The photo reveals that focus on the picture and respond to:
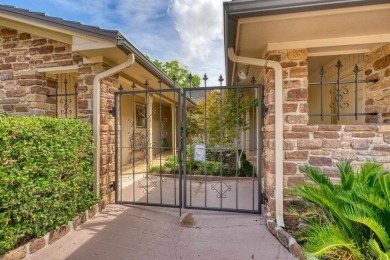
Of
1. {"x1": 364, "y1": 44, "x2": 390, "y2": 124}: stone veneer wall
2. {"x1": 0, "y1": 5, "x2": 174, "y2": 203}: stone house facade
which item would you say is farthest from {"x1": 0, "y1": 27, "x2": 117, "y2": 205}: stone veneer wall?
{"x1": 364, "y1": 44, "x2": 390, "y2": 124}: stone veneer wall

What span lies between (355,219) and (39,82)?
197 inches

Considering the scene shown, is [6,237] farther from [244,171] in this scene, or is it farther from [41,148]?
[244,171]

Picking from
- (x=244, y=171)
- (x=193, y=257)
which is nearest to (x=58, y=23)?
(x=193, y=257)

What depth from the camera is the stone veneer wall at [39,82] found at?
368cm

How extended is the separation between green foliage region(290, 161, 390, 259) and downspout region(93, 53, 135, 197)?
3.09 meters

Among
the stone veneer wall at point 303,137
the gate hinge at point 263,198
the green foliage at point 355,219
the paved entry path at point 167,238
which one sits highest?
the stone veneer wall at point 303,137

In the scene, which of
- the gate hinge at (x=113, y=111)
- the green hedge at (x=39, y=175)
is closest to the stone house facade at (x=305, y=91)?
the gate hinge at (x=113, y=111)

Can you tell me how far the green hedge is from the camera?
7.03 ft

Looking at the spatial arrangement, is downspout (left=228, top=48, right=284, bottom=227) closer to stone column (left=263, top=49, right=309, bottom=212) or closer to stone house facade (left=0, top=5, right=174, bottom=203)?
stone column (left=263, top=49, right=309, bottom=212)

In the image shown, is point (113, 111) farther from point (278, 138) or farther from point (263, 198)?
point (263, 198)

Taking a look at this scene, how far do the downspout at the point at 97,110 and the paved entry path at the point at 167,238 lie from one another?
0.64 m

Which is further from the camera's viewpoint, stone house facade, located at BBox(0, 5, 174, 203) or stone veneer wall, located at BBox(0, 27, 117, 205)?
stone veneer wall, located at BBox(0, 27, 117, 205)

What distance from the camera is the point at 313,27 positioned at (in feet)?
8.52

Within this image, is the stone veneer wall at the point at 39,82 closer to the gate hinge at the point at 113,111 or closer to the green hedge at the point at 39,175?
the gate hinge at the point at 113,111
